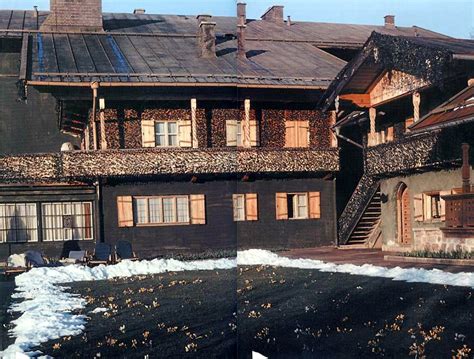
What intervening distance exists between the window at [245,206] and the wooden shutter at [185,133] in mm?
613

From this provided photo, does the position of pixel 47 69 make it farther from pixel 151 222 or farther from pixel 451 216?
pixel 451 216

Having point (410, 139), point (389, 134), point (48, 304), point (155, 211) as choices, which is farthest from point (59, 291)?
point (410, 139)

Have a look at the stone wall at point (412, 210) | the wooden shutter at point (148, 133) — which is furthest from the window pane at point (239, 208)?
the stone wall at point (412, 210)

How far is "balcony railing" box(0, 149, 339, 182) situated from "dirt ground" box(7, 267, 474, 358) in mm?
915

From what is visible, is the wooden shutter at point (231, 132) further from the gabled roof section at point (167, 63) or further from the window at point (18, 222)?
the window at point (18, 222)

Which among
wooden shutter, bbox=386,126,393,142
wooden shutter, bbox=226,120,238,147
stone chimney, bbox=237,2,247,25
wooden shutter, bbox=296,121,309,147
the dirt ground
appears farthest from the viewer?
stone chimney, bbox=237,2,247,25

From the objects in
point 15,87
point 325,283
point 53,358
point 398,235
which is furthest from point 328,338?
point 15,87

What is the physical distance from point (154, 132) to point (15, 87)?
3.87 ft

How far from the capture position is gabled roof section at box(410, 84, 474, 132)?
5.47 m

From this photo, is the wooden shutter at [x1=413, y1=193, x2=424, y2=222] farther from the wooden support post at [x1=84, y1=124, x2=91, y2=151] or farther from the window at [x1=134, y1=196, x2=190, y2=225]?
the wooden support post at [x1=84, y1=124, x2=91, y2=151]

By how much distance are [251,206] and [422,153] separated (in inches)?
66.4

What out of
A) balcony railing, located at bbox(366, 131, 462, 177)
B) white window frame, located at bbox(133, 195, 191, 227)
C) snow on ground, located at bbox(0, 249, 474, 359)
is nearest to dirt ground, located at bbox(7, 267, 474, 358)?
snow on ground, located at bbox(0, 249, 474, 359)

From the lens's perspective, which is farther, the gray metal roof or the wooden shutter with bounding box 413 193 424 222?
the gray metal roof

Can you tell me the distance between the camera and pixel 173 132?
7.01 meters
